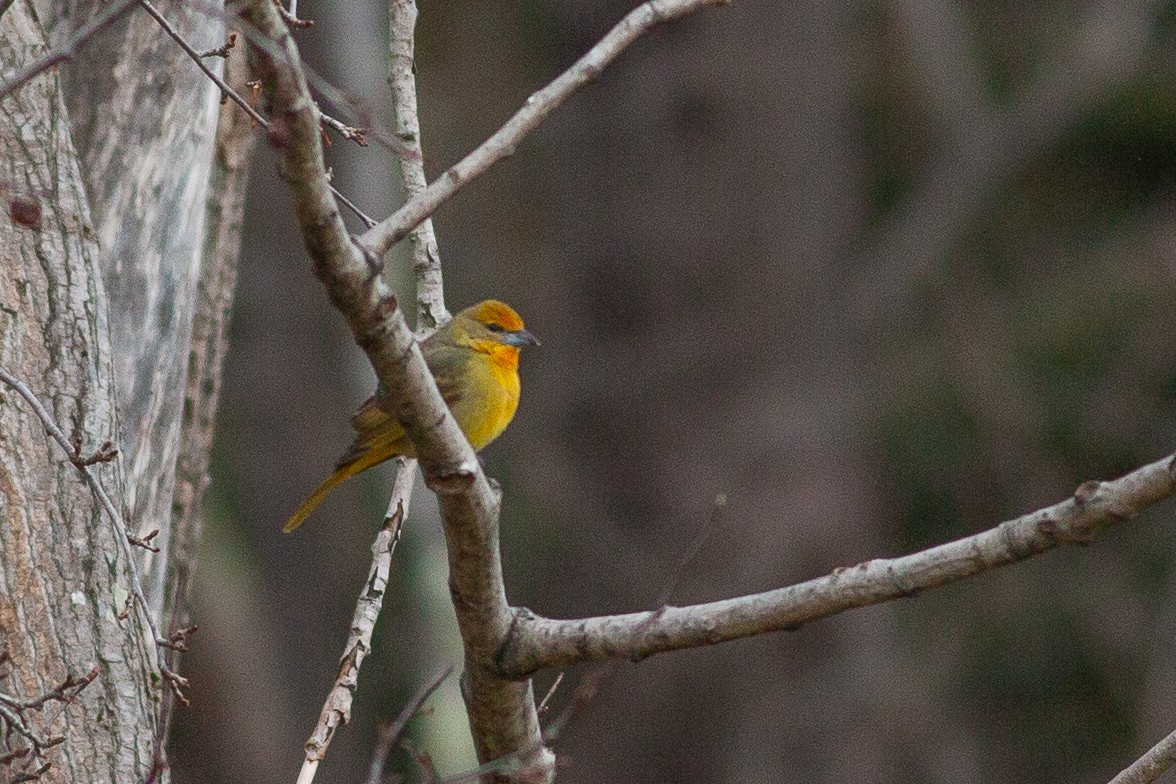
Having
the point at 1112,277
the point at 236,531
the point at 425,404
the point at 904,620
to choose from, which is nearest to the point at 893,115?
the point at 1112,277

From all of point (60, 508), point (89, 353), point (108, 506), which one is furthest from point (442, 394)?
point (108, 506)

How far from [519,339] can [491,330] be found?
0.11m

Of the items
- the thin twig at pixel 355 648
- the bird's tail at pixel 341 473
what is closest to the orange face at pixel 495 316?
the bird's tail at pixel 341 473

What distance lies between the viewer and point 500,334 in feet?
21.2

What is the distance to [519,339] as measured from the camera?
651 cm

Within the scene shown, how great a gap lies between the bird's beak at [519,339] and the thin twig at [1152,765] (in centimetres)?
340

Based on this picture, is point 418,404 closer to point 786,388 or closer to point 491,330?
point 491,330

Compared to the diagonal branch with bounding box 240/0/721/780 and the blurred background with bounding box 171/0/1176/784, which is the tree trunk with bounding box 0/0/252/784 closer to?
the diagonal branch with bounding box 240/0/721/780

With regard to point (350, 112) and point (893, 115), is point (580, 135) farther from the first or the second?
point (350, 112)

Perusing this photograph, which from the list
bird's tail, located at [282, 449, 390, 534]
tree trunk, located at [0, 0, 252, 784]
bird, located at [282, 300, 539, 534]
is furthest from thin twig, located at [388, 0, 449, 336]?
bird's tail, located at [282, 449, 390, 534]

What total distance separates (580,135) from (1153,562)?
6.24 m

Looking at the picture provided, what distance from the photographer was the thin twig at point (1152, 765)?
11.1ft

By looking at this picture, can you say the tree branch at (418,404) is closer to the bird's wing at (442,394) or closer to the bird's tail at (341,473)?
the bird's wing at (442,394)

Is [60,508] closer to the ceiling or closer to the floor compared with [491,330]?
closer to the floor
